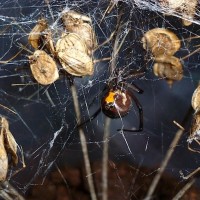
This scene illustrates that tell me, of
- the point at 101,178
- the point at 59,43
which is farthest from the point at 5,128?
the point at 101,178

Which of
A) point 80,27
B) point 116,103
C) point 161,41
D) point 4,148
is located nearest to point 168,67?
point 161,41

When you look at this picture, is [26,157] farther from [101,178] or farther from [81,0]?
[81,0]

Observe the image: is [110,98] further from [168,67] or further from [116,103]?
[168,67]

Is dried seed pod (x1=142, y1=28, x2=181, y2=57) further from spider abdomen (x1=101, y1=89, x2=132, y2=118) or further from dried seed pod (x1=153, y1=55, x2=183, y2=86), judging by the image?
spider abdomen (x1=101, y1=89, x2=132, y2=118)

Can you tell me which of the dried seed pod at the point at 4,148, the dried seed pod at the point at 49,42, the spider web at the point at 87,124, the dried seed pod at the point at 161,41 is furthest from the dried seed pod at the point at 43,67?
the spider web at the point at 87,124

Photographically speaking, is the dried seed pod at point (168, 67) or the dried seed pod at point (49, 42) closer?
the dried seed pod at point (49, 42)

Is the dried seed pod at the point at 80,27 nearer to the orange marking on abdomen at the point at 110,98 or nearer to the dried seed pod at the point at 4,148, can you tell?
the orange marking on abdomen at the point at 110,98

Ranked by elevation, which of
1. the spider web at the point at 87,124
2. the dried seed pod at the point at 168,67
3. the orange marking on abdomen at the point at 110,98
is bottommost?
the spider web at the point at 87,124
